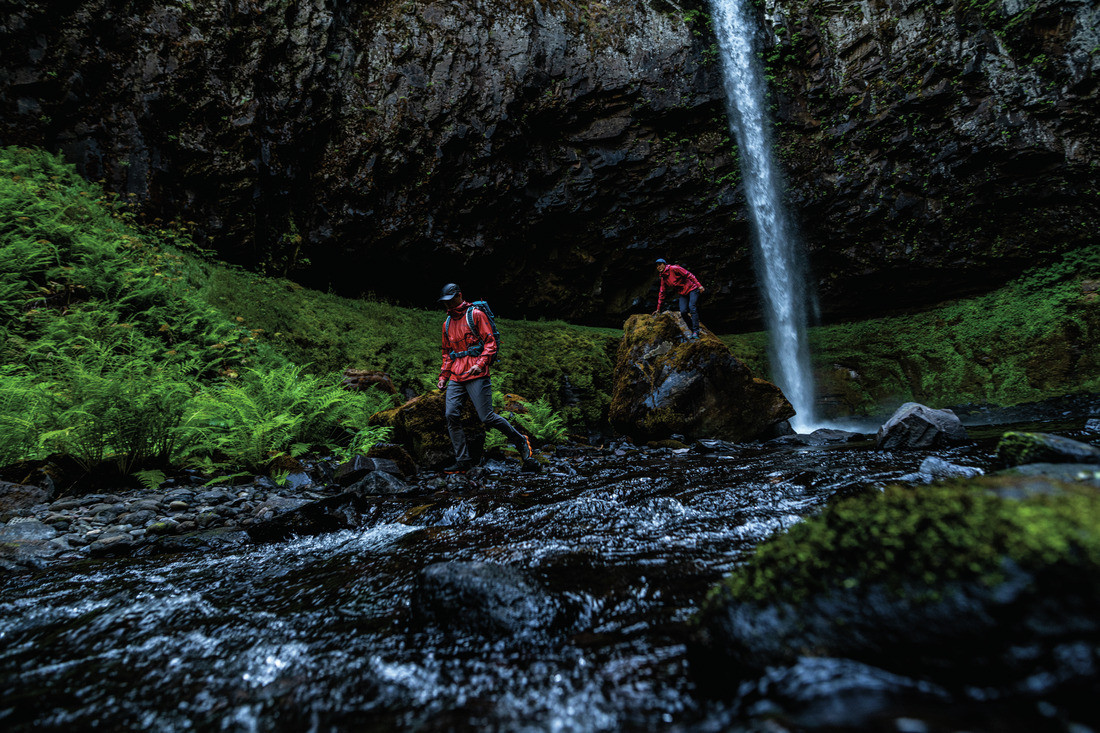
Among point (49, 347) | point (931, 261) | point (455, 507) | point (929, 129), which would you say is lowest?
point (455, 507)

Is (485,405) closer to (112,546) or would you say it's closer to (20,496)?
(112,546)

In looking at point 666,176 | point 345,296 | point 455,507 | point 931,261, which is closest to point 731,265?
point 666,176

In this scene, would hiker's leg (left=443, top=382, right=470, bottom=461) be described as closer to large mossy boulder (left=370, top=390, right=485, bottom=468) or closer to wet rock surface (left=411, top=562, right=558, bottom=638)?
large mossy boulder (left=370, top=390, right=485, bottom=468)

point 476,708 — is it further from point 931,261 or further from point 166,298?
point 931,261

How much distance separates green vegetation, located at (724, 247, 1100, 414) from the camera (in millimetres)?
11336

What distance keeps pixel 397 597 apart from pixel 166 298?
29.9 ft

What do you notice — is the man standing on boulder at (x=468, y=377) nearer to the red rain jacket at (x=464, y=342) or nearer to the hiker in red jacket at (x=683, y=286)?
the red rain jacket at (x=464, y=342)

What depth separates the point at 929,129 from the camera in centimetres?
1294

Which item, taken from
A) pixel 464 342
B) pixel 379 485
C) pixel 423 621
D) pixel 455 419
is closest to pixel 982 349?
pixel 464 342

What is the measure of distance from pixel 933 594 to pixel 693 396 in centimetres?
789

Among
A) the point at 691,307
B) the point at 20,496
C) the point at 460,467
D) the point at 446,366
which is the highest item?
the point at 691,307

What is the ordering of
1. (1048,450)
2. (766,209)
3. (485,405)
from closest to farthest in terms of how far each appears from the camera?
(1048,450) → (485,405) → (766,209)

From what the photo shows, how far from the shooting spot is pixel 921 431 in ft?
18.8

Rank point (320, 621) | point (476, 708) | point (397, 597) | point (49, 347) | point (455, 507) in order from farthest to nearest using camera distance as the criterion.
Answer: point (49, 347) < point (455, 507) < point (397, 597) < point (320, 621) < point (476, 708)
